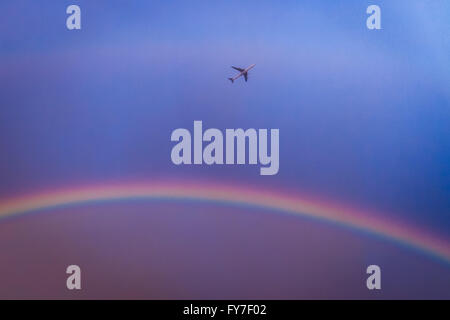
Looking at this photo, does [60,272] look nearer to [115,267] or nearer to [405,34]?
[115,267]

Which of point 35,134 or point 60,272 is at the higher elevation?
point 35,134

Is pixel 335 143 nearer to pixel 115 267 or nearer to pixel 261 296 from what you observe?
pixel 261 296

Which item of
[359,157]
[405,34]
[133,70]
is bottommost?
[359,157]

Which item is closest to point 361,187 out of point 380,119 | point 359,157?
point 359,157

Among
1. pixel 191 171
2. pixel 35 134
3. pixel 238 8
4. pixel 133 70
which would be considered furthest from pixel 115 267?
pixel 238 8

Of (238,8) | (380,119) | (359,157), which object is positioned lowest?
(359,157)

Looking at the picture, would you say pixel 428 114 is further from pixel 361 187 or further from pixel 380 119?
pixel 361 187

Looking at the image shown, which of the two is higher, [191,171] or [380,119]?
[380,119]
